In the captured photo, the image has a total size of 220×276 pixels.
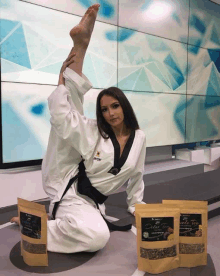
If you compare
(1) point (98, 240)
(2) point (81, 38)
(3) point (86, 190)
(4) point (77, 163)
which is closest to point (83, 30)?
(2) point (81, 38)

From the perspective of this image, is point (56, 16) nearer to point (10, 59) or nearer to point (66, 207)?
point (10, 59)

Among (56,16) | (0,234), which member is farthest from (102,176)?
(56,16)

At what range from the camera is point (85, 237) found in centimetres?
153

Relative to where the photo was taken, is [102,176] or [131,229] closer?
[102,176]

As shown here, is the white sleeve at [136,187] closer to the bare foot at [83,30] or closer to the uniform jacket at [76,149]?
the uniform jacket at [76,149]

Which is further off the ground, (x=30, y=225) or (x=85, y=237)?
(x=30, y=225)

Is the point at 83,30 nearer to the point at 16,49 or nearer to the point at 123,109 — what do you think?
the point at 123,109

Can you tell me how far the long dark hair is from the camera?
1.78m

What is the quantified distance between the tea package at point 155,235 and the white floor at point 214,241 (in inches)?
13.3

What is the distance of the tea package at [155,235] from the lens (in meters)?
1.37

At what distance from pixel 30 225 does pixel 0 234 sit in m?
0.52

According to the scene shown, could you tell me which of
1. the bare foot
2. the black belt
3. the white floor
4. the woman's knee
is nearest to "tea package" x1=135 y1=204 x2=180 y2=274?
the woman's knee

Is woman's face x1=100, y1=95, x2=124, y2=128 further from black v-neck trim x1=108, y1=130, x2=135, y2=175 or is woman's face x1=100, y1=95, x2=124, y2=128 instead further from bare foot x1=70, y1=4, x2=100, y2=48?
bare foot x1=70, y1=4, x2=100, y2=48

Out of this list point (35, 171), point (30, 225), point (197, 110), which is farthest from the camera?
point (197, 110)
